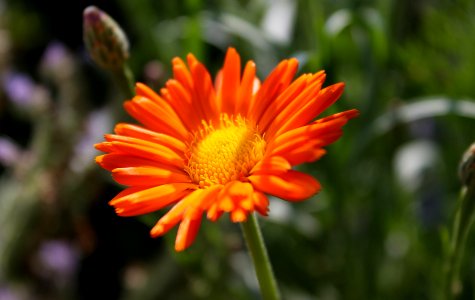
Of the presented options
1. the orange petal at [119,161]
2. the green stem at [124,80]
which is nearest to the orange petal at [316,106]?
the orange petal at [119,161]

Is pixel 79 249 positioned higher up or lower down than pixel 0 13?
lower down

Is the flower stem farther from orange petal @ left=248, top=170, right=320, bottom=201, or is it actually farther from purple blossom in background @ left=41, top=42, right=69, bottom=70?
purple blossom in background @ left=41, top=42, right=69, bottom=70

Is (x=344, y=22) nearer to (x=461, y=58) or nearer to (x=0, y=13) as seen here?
(x=461, y=58)

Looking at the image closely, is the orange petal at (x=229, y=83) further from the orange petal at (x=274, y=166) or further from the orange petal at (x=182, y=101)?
the orange petal at (x=274, y=166)

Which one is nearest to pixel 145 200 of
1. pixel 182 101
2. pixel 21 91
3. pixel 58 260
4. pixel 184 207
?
pixel 184 207

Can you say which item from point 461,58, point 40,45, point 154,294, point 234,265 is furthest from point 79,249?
point 461,58
